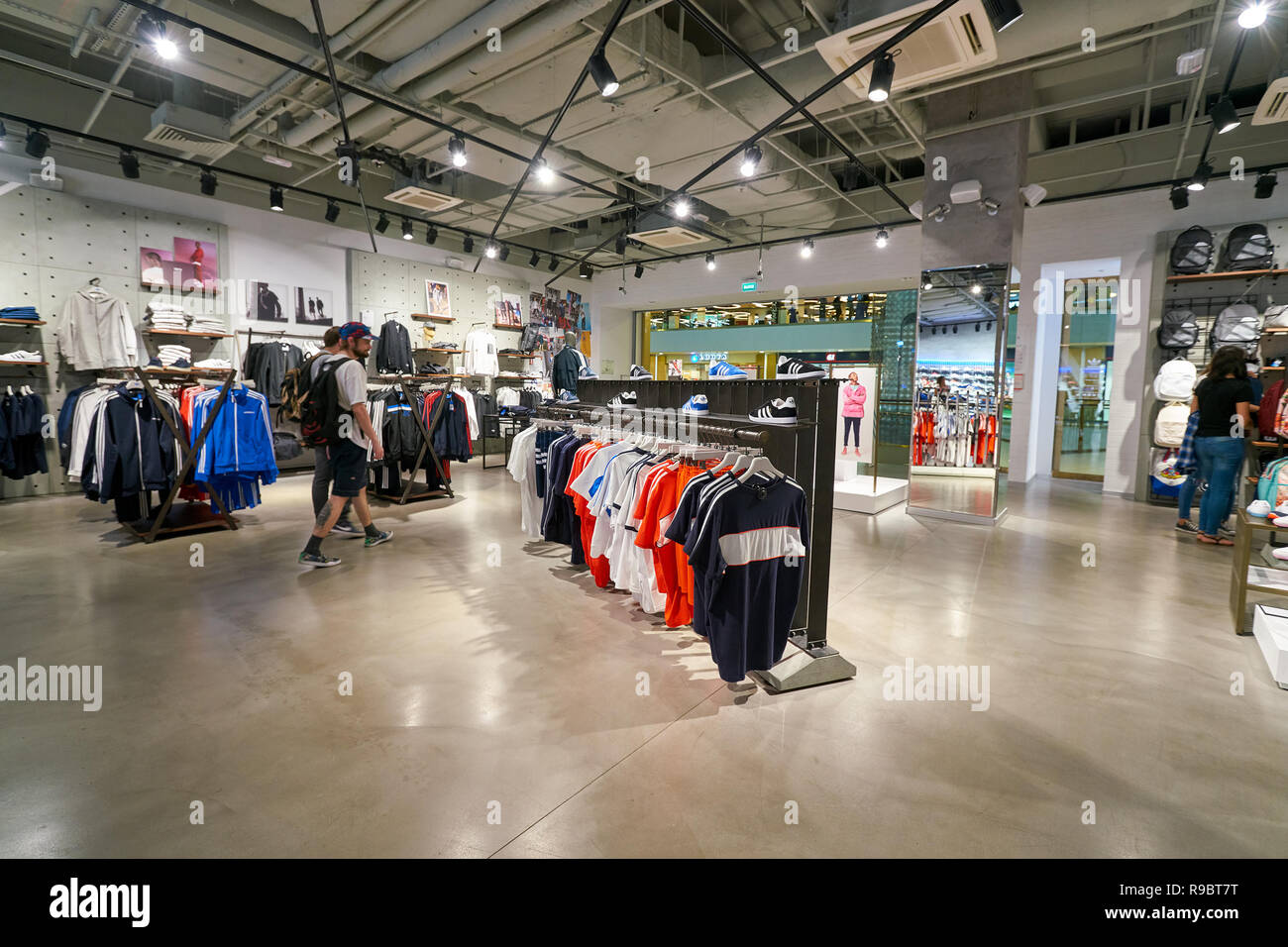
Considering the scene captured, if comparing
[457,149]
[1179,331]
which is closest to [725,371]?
[457,149]

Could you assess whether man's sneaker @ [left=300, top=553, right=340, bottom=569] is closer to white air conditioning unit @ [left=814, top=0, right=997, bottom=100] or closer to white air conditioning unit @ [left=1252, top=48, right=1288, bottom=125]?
white air conditioning unit @ [left=814, top=0, right=997, bottom=100]

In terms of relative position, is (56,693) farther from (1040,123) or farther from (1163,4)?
(1040,123)

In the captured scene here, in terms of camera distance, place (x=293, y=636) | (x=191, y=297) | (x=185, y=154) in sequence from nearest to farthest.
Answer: (x=293, y=636) → (x=185, y=154) → (x=191, y=297)

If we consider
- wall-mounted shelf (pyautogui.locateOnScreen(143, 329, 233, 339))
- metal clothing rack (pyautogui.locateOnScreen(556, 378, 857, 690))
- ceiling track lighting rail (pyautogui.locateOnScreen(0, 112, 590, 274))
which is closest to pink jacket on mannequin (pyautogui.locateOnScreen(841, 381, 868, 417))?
metal clothing rack (pyautogui.locateOnScreen(556, 378, 857, 690))

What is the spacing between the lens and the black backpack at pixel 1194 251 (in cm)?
702

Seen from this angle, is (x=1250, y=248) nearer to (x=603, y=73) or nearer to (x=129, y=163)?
(x=603, y=73)

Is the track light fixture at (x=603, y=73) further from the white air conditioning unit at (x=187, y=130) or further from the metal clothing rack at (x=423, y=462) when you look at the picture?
the white air conditioning unit at (x=187, y=130)

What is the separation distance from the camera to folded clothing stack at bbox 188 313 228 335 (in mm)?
7875

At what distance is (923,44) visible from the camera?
Answer: 425 cm

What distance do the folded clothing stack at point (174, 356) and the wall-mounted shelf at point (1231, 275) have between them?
11872mm

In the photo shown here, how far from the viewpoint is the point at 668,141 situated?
690 centimetres
